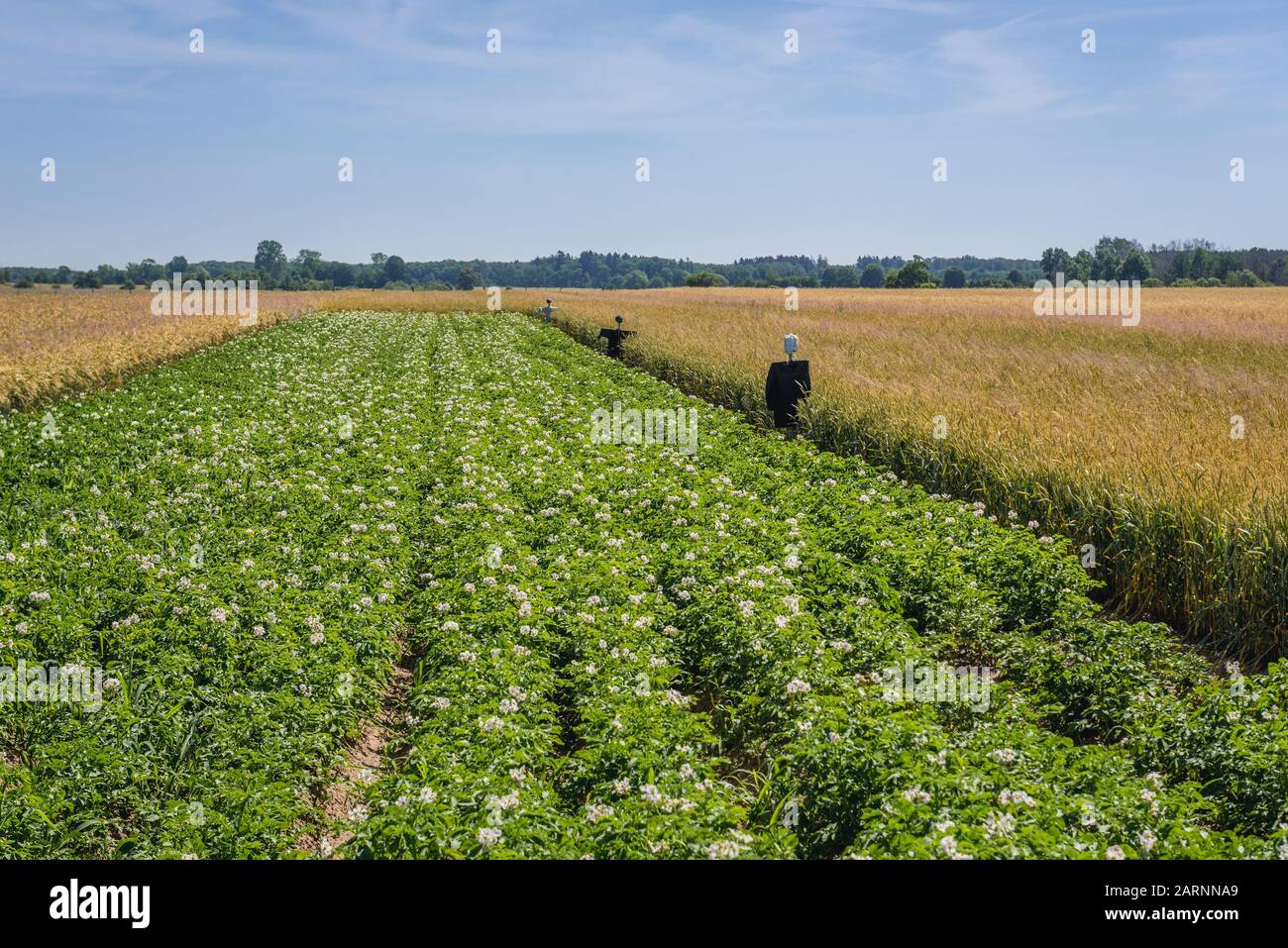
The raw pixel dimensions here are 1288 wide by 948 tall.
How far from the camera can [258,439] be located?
43.5 ft

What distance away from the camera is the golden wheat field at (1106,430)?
7496 millimetres

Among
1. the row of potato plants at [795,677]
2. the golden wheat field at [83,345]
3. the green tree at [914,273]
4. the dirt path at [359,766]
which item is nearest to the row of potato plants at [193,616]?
the dirt path at [359,766]

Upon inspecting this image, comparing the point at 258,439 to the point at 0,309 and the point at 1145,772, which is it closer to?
the point at 1145,772

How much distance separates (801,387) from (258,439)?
8.51 meters

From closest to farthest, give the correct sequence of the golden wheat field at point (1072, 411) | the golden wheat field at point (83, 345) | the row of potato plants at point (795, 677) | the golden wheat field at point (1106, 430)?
the row of potato plants at point (795, 677), the golden wheat field at point (1106, 430), the golden wheat field at point (1072, 411), the golden wheat field at point (83, 345)

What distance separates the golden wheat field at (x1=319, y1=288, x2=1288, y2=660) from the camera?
24.6 feet

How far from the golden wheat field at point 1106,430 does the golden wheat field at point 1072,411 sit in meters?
0.03

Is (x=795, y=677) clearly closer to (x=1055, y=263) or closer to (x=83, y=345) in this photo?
(x=83, y=345)

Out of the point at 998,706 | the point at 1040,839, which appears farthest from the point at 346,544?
the point at 1040,839

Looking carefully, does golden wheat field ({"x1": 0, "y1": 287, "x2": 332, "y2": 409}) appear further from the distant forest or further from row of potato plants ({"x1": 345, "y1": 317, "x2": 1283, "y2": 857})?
the distant forest

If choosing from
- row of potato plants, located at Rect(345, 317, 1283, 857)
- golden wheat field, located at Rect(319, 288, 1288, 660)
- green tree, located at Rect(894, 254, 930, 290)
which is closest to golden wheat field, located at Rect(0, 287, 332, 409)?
row of potato plants, located at Rect(345, 317, 1283, 857)

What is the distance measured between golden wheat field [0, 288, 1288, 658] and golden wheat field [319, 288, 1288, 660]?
0.03 meters

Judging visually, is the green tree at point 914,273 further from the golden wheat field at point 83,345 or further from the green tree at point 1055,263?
the golden wheat field at point 83,345

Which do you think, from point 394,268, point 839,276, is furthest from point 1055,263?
point 394,268
